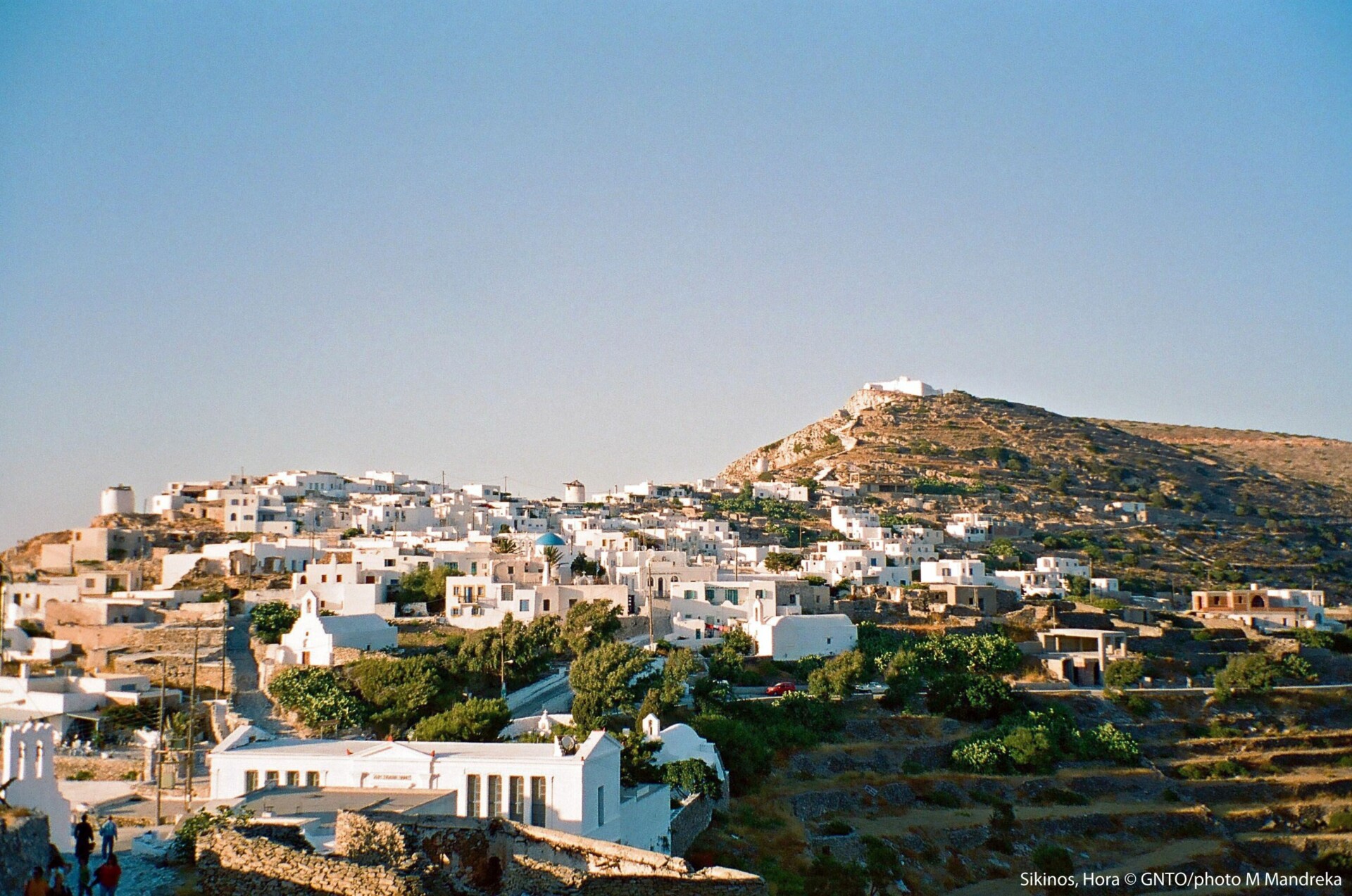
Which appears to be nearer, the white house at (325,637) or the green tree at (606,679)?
the green tree at (606,679)

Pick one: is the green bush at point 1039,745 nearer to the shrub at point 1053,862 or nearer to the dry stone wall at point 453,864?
the shrub at point 1053,862

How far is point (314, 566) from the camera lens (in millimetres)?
47438

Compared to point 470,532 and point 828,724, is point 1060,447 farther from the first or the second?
point 828,724

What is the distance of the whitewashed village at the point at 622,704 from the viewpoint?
19.7 meters

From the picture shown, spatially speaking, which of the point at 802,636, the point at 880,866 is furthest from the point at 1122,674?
the point at 880,866

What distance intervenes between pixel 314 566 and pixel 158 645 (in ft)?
28.1

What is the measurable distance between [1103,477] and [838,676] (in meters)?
66.9

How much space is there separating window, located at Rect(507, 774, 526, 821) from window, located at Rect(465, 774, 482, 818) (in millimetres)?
472

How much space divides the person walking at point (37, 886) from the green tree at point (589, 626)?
2726 centimetres

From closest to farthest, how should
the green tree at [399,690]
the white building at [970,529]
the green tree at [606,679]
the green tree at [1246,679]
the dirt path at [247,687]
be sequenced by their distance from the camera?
the green tree at [399,690] < the green tree at [606,679] < the dirt path at [247,687] < the green tree at [1246,679] < the white building at [970,529]

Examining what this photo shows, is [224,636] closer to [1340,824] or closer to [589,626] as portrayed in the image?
[589,626]

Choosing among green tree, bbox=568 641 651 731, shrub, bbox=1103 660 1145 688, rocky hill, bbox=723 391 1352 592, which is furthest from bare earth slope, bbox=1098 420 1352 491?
green tree, bbox=568 641 651 731

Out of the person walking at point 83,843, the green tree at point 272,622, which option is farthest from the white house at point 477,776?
the green tree at point 272,622

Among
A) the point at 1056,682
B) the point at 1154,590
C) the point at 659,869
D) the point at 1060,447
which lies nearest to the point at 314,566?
the point at 1056,682
